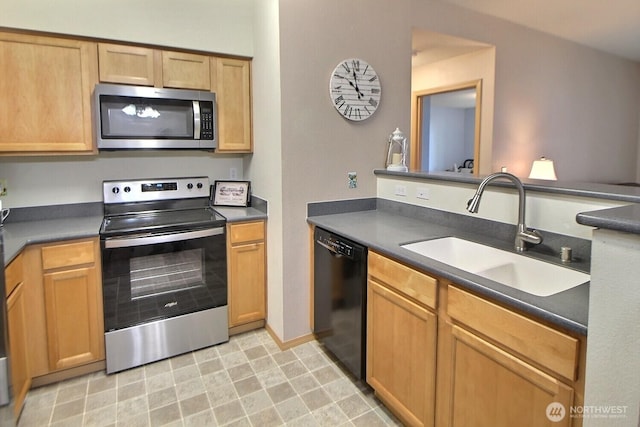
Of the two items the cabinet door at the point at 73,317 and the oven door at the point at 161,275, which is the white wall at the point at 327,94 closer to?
the oven door at the point at 161,275

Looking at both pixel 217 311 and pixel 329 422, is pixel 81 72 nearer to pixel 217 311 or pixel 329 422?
pixel 217 311

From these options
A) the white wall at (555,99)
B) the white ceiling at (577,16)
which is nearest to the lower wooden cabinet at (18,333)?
the white wall at (555,99)

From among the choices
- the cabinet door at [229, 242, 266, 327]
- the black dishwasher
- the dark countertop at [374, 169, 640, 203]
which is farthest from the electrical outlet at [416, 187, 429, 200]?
the cabinet door at [229, 242, 266, 327]

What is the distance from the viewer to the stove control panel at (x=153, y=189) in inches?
108

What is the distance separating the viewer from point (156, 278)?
245 centimetres

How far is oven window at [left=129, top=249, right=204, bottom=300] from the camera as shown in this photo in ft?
7.80

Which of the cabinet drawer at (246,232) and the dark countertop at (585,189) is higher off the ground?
the dark countertop at (585,189)

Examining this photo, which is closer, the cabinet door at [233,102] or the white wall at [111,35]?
the white wall at [111,35]

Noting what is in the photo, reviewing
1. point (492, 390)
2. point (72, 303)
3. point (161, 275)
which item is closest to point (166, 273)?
point (161, 275)

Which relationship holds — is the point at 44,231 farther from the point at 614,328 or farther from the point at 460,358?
the point at 614,328

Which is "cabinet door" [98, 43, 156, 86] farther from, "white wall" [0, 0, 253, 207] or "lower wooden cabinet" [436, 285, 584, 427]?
"lower wooden cabinet" [436, 285, 584, 427]

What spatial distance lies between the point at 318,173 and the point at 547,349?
5.70ft

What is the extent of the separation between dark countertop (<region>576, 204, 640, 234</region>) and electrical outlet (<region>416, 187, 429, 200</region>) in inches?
54.5

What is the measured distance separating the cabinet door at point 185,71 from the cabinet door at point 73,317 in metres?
1.36
